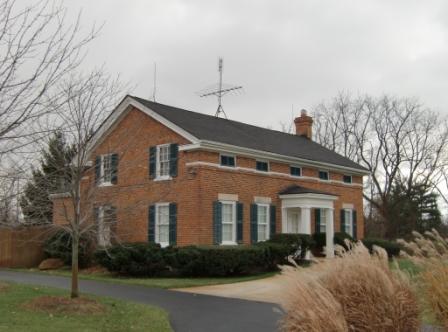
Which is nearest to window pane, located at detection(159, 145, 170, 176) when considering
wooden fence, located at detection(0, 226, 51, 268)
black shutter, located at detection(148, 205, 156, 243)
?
black shutter, located at detection(148, 205, 156, 243)

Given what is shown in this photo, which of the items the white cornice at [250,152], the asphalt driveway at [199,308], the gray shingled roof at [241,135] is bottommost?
the asphalt driveway at [199,308]

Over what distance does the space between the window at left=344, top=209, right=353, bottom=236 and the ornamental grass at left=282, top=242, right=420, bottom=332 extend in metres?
22.7

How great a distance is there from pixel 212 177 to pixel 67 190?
9.10 m

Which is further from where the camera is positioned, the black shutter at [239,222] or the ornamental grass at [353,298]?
the black shutter at [239,222]

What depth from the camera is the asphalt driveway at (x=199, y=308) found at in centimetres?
1009

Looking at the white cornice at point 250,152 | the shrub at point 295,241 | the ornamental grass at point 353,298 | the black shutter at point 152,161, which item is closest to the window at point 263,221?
the shrub at point 295,241

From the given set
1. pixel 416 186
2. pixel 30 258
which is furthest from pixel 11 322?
pixel 416 186

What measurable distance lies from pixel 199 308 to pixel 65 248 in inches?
461

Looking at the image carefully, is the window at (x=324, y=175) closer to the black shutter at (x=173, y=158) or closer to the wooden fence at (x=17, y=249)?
the black shutter at (x=173, y=158)

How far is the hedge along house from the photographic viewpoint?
2078 cm

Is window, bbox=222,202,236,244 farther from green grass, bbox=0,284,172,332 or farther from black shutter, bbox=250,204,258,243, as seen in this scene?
green grass, bbox=0,284,172,332

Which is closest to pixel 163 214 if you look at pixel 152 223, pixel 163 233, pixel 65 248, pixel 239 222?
pixel 152 223

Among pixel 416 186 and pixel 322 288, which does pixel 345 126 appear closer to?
pixel 416 186

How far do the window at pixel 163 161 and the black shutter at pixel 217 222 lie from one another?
2.48 m
